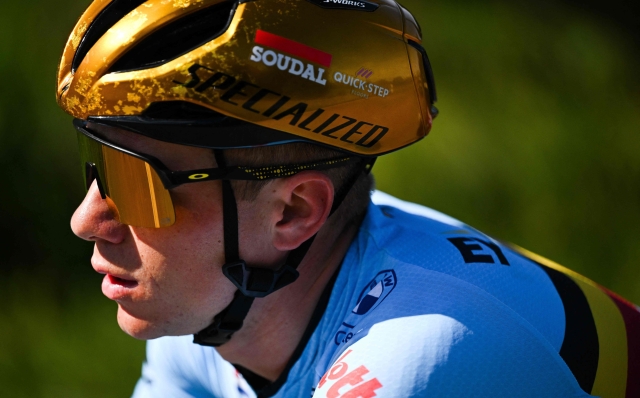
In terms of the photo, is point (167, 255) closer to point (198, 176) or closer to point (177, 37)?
point (198, 176)

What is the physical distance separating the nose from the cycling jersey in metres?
0.71

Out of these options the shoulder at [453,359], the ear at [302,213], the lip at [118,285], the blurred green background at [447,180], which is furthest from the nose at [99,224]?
the blurred green background at [447,180]

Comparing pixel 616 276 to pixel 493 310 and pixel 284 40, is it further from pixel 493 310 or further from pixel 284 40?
pixel 284 40

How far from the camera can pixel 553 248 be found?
17.1 ft

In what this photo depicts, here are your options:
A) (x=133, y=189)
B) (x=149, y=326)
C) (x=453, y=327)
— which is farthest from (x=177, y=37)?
(x=453, y=327)

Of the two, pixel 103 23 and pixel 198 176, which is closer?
pixel 198 176

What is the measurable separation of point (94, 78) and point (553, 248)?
4.08 meters

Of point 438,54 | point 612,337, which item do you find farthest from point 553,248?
point 612,337

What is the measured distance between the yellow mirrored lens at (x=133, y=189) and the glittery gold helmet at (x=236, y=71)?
4.0 inches

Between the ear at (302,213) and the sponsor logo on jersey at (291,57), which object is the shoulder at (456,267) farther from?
the sponsor logo on jersey at (291,57)

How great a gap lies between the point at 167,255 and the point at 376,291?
0.64m

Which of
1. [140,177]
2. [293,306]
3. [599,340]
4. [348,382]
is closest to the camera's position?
[348,382]

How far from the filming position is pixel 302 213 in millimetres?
2193

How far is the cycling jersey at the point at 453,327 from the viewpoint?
184 centimetres
